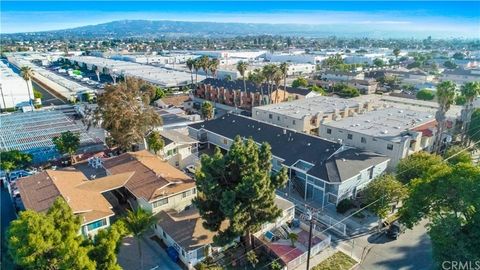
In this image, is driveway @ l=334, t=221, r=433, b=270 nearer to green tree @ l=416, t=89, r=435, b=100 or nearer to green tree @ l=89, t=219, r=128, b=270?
green tree @ l=89, t=219, r=128, b=270

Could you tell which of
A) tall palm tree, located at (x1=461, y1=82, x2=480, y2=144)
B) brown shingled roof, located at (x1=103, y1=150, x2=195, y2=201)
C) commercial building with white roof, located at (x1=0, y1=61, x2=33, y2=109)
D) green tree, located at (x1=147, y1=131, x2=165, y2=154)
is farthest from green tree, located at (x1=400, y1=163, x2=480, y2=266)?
commercial building with white roof, located at (x1=0, y1=61, x2=33, y2=109)

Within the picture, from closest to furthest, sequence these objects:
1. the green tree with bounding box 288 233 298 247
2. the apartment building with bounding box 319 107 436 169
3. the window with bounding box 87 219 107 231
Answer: the window with bounding box 87 219 107 231 < the green tree with bounding box 288 233 298 247 < the apartment building with bounding box 319 107 436 169

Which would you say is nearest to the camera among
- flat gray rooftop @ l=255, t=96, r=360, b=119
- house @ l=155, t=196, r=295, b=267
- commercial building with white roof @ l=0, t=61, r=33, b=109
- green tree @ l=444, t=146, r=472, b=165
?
house @ l=155, t=196, r=295, b=267

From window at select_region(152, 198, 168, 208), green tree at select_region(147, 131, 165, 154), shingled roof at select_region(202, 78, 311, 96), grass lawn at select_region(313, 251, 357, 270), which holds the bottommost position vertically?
grass lawn at select_region(313, 251, 357, 270)

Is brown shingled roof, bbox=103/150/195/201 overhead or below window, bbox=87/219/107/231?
overhead

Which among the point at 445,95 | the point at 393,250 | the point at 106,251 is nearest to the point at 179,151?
the point at 106,251

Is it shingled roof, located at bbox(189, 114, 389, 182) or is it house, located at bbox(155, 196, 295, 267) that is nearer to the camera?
house, located at bbox(155, 196, 295, 267)

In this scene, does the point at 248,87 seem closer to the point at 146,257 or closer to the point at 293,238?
the point at 293,238
